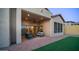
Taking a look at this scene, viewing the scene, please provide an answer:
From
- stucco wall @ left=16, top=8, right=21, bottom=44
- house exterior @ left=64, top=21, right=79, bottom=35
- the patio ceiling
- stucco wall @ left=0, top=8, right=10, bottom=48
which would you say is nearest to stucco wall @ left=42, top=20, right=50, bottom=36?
the patio ceiling

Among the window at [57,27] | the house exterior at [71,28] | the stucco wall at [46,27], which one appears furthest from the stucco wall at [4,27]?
the house exterior at [71,28]

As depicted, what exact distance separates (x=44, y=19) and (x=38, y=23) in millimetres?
201

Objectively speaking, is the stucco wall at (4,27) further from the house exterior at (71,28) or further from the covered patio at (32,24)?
the house exterior at (71,28)

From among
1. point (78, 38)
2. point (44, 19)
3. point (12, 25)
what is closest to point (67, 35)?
point (78, 38)

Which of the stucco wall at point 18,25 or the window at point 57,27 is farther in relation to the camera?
the window at point 57,27

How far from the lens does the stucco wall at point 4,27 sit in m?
3.08

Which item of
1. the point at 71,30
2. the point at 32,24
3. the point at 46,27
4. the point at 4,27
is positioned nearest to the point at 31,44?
the point at 32,24

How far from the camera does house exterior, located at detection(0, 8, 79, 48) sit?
10.2 ft

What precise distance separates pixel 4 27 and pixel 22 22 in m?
0.47

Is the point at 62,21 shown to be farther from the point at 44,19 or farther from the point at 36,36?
the point at 36,36

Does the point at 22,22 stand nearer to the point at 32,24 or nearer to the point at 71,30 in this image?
the point at 32,24

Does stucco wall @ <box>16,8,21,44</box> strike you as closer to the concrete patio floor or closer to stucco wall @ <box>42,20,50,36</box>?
the concrete patio floor

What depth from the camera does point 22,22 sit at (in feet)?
10.5

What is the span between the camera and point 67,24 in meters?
3.46
